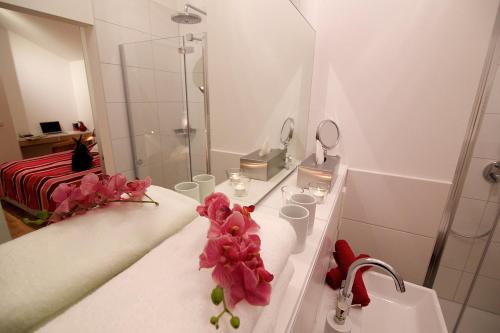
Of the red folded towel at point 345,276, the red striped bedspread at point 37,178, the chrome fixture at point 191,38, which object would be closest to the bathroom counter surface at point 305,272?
the red folded towel at point 345,276

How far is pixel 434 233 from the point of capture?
1.27 m

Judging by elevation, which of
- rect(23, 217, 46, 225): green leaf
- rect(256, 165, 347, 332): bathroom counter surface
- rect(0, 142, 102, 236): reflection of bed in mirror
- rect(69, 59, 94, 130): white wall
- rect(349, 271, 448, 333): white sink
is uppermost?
rect(69, 59, 94, 130): white wall

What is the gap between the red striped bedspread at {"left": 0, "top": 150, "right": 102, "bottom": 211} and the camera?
0.30m

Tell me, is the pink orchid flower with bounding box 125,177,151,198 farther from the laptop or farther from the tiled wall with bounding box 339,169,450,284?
the tiled wall with bounding box 339,169,450,284

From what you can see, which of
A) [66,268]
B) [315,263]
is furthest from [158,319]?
[315,263]

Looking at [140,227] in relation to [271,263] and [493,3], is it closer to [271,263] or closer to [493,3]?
[271,263]

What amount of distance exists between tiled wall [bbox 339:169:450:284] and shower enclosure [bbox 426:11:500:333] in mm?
77

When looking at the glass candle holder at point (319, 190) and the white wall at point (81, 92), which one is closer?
the white wall at point (81, 92)

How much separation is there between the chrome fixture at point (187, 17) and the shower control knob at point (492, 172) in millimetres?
1500

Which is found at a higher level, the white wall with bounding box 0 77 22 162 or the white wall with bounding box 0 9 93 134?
the white wall with bounding box 0 9 93 134

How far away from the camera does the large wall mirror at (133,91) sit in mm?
320

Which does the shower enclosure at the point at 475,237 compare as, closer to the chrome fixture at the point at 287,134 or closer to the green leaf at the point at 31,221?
the chrome fixture at the point at 287,134

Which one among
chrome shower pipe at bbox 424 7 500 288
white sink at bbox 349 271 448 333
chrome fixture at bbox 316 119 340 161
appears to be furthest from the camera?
chrome fixture at bbox 316 119 340 161

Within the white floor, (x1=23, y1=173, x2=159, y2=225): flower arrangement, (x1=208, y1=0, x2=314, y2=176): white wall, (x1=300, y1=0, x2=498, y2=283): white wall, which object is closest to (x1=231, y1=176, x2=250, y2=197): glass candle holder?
(x1=208, y1=0, x2=314, y2=176): white wall
